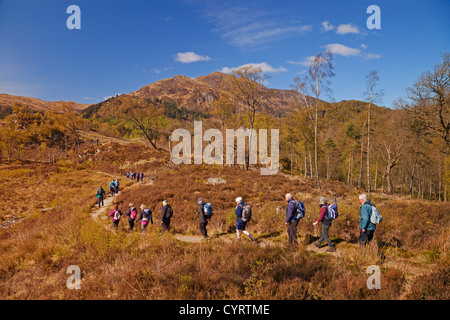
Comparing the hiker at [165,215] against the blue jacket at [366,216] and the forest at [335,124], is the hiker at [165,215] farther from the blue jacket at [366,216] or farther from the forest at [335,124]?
the forest at [335,124]

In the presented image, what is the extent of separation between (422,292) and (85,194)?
25.5 metres

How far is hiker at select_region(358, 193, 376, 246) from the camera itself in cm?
593

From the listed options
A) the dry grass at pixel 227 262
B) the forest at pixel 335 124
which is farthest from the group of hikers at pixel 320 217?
the forest at pixel 335 124

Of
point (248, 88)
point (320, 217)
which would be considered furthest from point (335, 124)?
point (320, 217)

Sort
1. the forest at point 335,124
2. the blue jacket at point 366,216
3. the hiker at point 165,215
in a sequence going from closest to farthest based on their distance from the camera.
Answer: the blue jacket at point 366,216 < the hiker at point 165,215 < the forest at point 335,124

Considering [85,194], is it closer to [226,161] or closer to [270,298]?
[226,161]

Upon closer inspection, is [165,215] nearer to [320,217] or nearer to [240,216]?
[240,216]

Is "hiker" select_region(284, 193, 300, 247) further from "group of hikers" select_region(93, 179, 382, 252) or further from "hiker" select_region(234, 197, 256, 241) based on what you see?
"hiker" select_region(234, 197, 256, 241)

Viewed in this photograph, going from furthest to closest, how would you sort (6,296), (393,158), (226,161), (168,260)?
(226,161)
(393,158)
(168,260)
(6,296)

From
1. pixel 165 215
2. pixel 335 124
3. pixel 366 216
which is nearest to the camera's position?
pixel 366 216

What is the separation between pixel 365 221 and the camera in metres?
6.00

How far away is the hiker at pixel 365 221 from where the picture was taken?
5.93 metres
